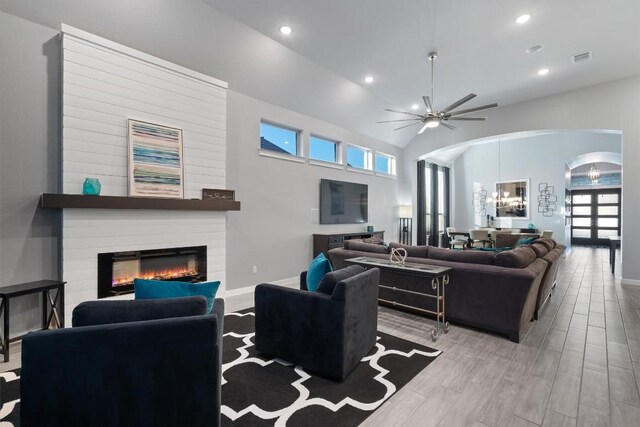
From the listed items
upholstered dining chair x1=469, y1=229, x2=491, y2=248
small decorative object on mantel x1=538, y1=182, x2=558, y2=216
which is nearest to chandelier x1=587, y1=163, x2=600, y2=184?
small decorative object on mantel x1=538, y1=182, x2=558, y2=216

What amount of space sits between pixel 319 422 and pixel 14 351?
10.0ft

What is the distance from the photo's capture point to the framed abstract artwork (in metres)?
3.63

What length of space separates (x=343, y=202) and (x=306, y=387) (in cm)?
479

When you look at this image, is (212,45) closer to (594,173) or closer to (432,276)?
(432,276)

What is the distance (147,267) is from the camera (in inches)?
151

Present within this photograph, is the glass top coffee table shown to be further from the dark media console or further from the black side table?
the black side table

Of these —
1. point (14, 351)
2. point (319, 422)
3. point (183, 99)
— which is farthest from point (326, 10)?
point (14, 351)

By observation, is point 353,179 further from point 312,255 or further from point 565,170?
point 565,170

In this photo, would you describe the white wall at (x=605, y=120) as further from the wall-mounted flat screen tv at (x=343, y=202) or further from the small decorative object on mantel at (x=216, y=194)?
the small decorative object on mantel at (x=216, y=194)

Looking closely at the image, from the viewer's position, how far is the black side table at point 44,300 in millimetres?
2619

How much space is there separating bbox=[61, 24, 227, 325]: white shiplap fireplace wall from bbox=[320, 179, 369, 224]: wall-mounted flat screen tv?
243 centimetres

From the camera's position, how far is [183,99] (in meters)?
4.09

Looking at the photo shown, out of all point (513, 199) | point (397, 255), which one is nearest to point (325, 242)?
point (397, 255)

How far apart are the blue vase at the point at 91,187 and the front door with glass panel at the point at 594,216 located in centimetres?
1642
